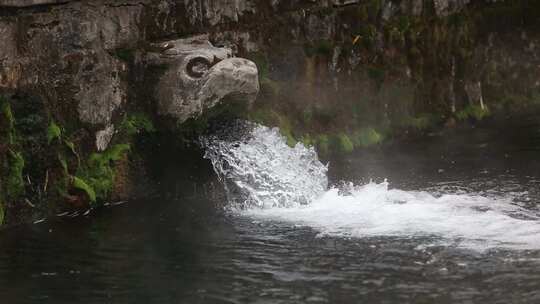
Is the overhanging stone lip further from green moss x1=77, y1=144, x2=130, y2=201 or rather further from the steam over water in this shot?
the steam over water

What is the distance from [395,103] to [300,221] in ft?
22.8

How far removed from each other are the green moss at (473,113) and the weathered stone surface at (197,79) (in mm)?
6886

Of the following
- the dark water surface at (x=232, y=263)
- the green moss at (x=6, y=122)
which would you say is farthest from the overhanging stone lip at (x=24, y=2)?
the dark water surface at (x=232, y=263)

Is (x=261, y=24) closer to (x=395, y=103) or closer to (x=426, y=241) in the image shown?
(x=395, y=103)

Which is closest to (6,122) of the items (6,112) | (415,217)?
(6,112)

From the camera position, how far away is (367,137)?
1958 centimetres

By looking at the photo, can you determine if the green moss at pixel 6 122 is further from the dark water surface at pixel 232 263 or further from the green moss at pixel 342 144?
the green moss at pixel 342 144

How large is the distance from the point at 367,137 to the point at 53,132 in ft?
22.7

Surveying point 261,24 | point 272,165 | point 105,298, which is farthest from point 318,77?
point 105,298

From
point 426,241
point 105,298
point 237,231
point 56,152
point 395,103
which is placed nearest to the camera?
point 105,298

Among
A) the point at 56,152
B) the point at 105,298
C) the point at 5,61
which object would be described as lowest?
the point at 105,298

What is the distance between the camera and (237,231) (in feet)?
44.8

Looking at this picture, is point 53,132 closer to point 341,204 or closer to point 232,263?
point 232,263

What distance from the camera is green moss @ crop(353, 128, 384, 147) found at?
19438mm
